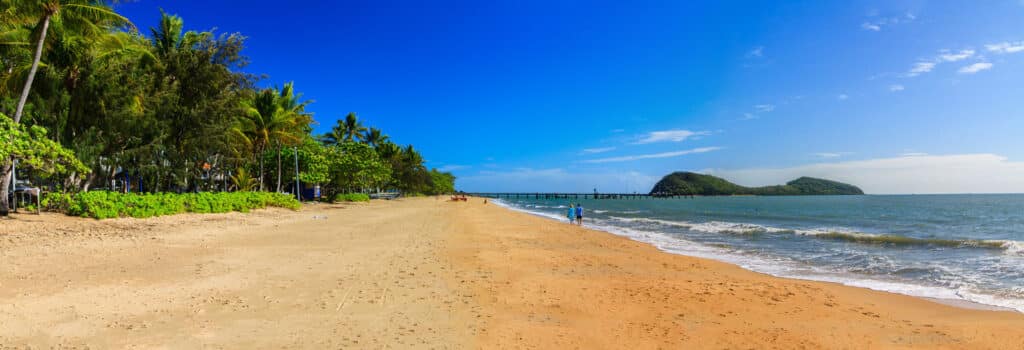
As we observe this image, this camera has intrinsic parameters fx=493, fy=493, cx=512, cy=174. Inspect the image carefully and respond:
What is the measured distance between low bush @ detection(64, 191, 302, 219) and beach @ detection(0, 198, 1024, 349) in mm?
2637

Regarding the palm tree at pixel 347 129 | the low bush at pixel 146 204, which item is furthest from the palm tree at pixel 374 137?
the low bush at pixel 146 204

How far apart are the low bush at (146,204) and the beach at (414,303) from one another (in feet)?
8.65

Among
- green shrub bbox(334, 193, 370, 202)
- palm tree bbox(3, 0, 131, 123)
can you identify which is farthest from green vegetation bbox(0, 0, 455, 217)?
green shrub bbox(334, 193, 370, 202)

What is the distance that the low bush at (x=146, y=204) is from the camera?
14.4 metres

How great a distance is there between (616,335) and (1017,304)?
7492 millimetres

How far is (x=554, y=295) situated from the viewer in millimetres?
7551

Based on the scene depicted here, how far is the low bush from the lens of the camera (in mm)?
14367

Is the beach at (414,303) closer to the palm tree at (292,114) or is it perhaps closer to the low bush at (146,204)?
the low bush at (146,204)

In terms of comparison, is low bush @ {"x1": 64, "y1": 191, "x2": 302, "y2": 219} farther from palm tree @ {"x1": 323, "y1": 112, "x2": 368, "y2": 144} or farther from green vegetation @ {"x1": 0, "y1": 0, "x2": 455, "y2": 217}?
palm tree @ {"x1": 323, "y1": 112, "x2": 368, "y2": 144}

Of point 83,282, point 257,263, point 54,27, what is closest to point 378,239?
point 257,263

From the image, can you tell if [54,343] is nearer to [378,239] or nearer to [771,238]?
[378,239]

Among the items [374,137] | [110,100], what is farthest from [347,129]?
[110,100]

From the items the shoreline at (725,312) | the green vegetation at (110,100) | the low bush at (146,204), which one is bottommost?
the shoreline at (725,312)

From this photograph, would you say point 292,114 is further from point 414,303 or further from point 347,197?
point 414,303
